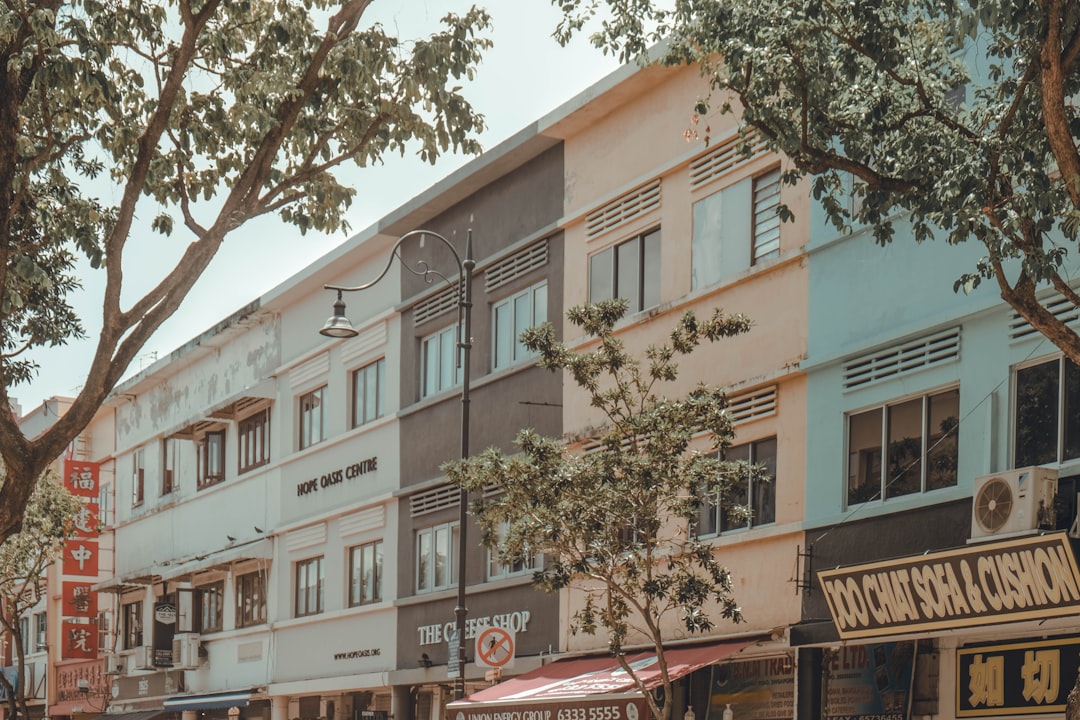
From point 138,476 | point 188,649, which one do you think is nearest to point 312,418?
point 188,649

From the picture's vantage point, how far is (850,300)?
19281 millimetres

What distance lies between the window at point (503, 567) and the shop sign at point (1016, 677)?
9.22m

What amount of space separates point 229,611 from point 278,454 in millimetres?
4072

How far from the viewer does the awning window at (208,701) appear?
116 ft

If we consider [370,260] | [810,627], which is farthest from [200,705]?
[810,627]

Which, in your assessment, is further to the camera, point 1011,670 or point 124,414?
point 124,414

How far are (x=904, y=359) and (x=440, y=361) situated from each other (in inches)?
492

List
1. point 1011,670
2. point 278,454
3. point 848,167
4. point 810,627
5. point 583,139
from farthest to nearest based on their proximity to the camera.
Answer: point 278,454 < point 583,139 < point 810,627 < point 1011,670 < point 848,167

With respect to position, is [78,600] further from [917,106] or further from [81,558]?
[917,106]

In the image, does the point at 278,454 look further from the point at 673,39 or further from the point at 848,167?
the point at 848,167

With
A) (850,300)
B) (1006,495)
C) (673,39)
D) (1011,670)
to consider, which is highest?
(673,39)

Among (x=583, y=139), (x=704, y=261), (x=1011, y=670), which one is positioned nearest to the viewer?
(x=1011, y=670)

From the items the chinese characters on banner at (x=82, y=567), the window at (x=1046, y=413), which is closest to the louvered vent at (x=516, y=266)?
the window at (x=1046, y=413)

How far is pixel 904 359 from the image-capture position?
1842 cm
